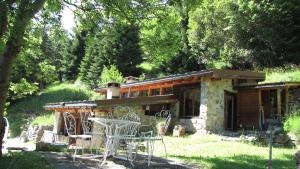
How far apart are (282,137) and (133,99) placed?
686 centimetres

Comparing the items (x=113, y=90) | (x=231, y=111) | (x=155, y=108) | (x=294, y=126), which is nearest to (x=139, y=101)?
(x=113, y=90)

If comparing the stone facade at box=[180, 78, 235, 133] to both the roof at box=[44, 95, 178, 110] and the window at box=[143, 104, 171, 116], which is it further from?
the window at box=[143, 104, 171, 116]

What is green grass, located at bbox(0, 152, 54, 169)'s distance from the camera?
6.64m

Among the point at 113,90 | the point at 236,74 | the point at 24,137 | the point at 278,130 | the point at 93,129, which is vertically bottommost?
the point at 24,137

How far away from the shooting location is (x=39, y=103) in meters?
32.2

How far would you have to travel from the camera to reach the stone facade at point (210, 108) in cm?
1777

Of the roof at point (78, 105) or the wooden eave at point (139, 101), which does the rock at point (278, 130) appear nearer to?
the wooden eave at point (139, 101)

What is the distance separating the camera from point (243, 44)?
28.2 m

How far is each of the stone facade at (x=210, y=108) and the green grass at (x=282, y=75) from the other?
15.0 ft

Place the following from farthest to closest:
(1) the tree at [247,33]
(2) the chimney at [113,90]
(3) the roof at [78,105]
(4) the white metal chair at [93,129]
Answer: (1) the tree at [247,33]
(2) the chimney at [113,90]
(3) the roof at [78,105]
(4) the white metal chair at [93,129]

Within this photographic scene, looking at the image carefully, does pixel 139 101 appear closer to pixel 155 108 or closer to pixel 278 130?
pixel 155 108

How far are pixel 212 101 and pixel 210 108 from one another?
35 cm

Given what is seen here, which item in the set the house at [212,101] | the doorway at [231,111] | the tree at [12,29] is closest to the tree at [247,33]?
the house at [212,101]

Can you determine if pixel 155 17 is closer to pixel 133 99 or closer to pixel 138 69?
pixel 133 99
